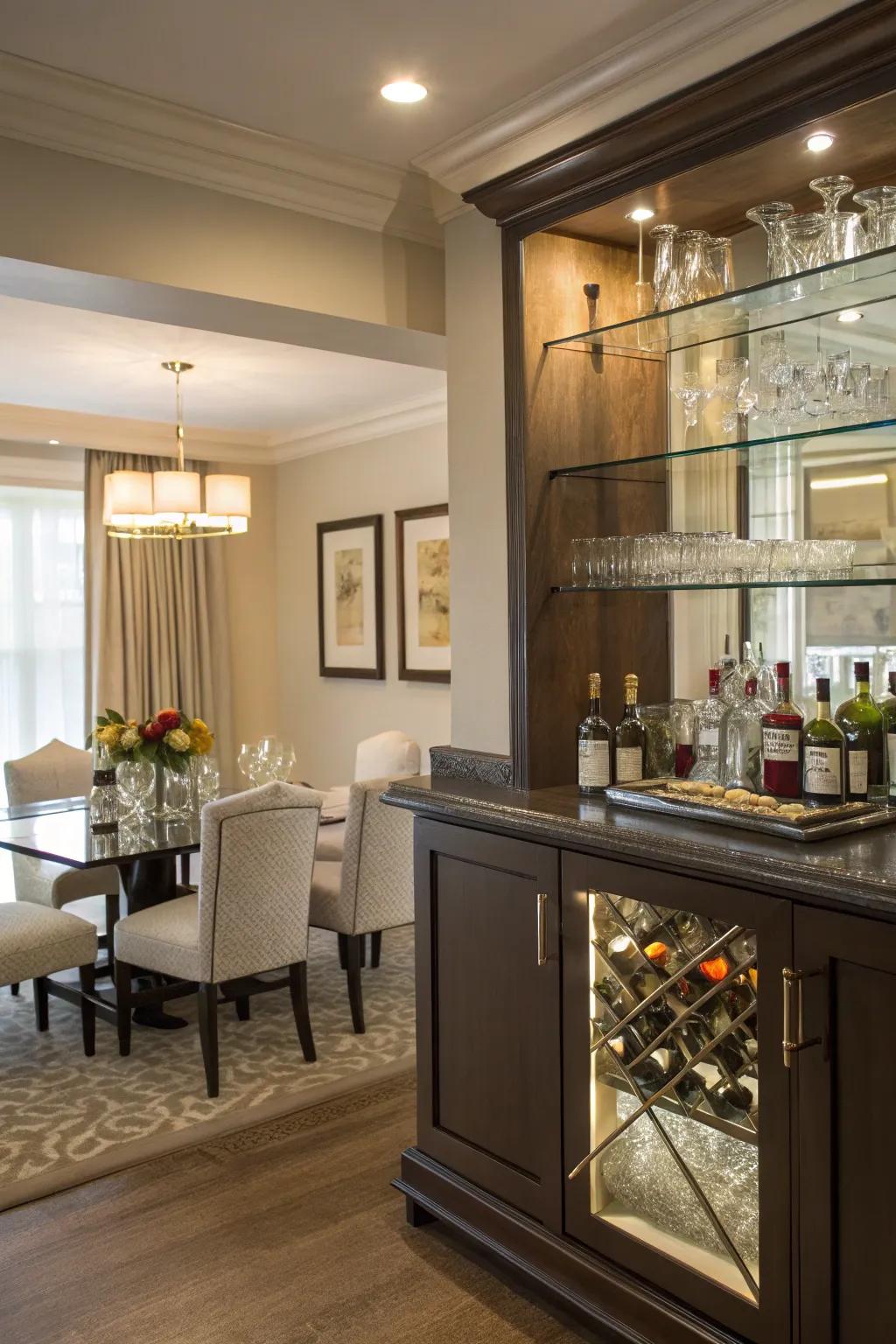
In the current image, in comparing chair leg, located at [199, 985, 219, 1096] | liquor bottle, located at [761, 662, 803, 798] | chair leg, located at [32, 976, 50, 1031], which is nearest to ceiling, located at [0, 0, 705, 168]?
liquor bottle, located at [761, 662, 803, 798]

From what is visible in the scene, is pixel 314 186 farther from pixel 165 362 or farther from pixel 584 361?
pixel 165 362

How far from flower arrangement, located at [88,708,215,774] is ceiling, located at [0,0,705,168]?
2.46 meters

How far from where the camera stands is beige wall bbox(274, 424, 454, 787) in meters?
6.26

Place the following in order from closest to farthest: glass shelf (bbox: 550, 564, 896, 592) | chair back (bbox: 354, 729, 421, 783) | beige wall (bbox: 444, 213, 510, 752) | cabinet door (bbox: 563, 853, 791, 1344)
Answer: cabinet door (bbox: 563, 853, 791, 1344), glass shelf (bbox: 550, 564, 896, 592), beige wall (bbox: 444, 213, 510, 752), chair back (bbox: 354, 729, 421, 783)

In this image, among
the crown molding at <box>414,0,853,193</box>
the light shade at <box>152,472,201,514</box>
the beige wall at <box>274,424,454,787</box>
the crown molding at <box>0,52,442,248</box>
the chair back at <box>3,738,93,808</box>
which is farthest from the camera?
the beige wall at <box>274,424,454,787</box>

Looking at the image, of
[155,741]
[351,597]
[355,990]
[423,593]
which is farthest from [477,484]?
[351,597]

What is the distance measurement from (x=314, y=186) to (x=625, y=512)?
1188mm

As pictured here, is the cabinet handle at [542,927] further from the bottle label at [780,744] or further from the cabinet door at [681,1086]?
the bottle label at [780,744]

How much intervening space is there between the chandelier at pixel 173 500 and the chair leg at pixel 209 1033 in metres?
2.24

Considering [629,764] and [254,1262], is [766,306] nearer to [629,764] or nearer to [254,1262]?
[629,764]

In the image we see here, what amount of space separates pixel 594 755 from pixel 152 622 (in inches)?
198

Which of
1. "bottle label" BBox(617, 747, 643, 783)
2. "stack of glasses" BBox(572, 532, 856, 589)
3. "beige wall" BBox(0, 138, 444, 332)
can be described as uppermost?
"beige wall" BBox(0, 138, 444, 332)

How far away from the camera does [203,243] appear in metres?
2.81

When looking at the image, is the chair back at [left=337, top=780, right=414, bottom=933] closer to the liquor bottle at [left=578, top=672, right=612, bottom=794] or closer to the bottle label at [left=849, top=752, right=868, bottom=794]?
the liquor bottle at [left=578, top=672, right=612, bottom=794]
